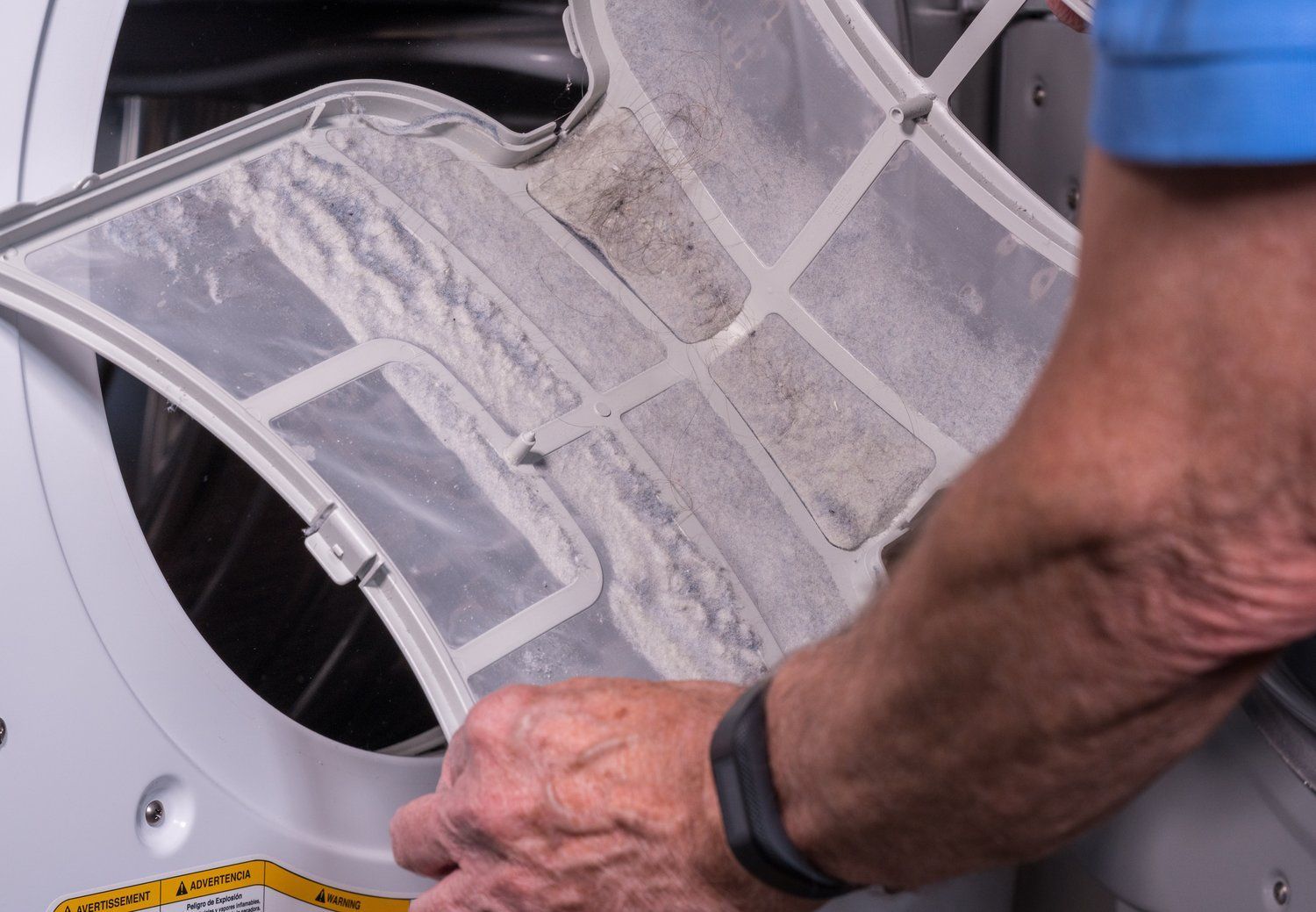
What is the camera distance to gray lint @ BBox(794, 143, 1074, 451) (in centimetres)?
130

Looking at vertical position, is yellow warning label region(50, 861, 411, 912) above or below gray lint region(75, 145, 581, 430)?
below

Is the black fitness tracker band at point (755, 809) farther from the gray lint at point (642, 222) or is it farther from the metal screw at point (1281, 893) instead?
the gray lint at point (642, 222)

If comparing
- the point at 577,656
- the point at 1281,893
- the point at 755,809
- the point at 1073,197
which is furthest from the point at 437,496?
the point at 1073,197

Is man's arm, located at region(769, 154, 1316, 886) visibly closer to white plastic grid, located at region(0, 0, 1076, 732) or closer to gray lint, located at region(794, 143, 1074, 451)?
white plastic grid, located at region(0, 0, 1076, 732)

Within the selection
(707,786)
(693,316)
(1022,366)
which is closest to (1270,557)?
(707,786)

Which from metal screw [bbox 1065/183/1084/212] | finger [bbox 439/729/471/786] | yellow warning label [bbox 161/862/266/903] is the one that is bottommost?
finger [bbox 439/729/471/786]

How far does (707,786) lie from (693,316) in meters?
0.85

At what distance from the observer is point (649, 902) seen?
2.31ft

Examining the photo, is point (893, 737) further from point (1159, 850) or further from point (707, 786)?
point (1159, 850)

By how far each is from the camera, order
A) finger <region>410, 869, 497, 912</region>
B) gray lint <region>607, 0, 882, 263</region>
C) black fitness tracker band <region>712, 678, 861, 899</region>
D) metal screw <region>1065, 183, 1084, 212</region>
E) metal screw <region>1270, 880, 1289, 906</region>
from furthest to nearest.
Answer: metal screw <region>1065, 183, 1084, 212</region> → gray lint <region>607, 0, 882, 263</region> → metal screw <region>1270, 880, 1289, 906</region> → finger <region>410, 869, 497, 912</region> → black fitness tracker band <region>712, 678, 861, 899</region>

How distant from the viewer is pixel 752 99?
4.70 ft

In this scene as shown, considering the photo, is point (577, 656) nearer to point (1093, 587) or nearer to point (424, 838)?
point (424, 838)

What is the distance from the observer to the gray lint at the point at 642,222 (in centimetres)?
140

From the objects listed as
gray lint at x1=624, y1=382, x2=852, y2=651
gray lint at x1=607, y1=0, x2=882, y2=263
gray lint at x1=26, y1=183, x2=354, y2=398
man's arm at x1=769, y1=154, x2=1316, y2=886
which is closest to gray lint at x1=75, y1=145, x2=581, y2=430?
gray lint at x1=26, y1=183, x2=354, y2=398
